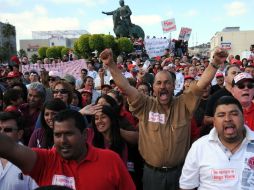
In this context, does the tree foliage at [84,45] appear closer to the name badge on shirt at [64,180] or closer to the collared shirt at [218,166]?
the collared shirt at [218,166]

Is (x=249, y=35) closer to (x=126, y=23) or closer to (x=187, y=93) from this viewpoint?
(x=126, y=23)

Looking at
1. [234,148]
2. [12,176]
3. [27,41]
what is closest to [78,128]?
[12,176]

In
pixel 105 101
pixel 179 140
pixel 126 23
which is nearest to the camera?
pixel 179 140

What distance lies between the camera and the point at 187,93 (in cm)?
420

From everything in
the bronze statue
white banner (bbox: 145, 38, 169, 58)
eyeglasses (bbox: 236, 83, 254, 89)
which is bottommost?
eyeglasses (bbox: 236, 83, 254, 89)

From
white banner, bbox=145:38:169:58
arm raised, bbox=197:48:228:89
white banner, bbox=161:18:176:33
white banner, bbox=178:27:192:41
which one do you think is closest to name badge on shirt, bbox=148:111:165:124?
arm raised, bbox=197:48:228:89

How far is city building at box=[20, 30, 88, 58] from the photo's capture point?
96.3 m

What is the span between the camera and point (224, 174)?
9.78 ft

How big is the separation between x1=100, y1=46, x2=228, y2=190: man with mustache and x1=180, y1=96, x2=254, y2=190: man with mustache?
894mm

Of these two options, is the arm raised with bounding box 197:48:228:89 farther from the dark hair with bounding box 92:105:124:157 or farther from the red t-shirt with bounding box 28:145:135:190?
the red t-shirt with bounding box 28:145:135:190

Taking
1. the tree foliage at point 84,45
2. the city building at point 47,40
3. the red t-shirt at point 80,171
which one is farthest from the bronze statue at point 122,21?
the city building at point 47,40

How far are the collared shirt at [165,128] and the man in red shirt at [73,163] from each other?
1360mm

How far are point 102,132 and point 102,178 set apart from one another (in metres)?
1.52

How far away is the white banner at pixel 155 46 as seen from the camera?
16.2 metres
